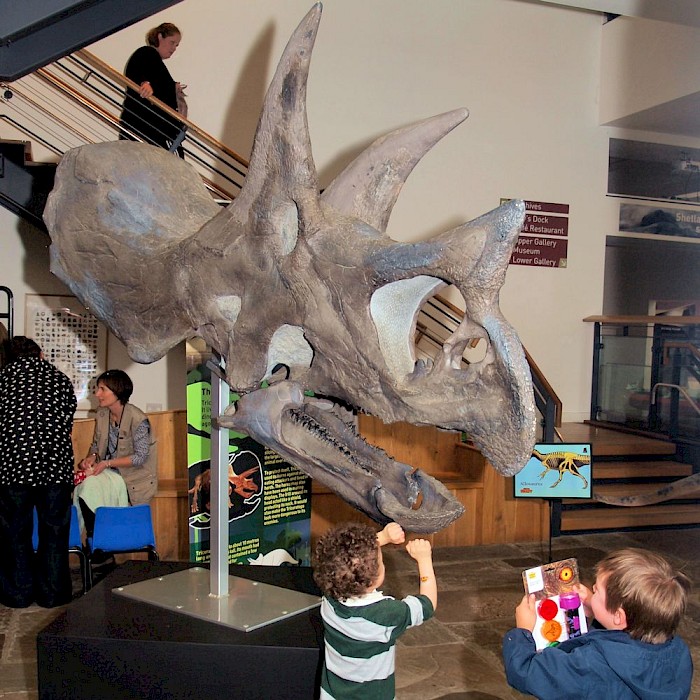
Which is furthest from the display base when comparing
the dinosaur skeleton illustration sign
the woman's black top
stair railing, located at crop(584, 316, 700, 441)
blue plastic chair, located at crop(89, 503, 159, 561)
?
stair railing, located at crop(584, 316, 700, 441)

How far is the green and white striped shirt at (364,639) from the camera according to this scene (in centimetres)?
260

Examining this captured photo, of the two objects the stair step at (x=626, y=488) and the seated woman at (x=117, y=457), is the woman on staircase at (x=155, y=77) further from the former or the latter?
the stair step at (x=626, y=488)

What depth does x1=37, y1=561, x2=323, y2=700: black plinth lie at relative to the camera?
2.83 meters

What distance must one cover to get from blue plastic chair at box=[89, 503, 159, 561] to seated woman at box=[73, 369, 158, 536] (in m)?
0.39

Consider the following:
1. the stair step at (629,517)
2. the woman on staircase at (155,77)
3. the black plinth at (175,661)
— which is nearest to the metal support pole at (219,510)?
the black plinth at (175,661)

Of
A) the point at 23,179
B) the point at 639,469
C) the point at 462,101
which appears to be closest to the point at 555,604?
the point at 23,179

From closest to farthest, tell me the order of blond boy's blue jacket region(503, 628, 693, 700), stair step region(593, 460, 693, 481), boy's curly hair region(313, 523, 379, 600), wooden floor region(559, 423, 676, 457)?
blond boy's blue jacket region(503, 628, 693, 700)
boy's curly hair region(313, 523, 379, 600)
stair step region(593, 460, 693, 481)
wooden floor region(559, 423, 676, 457)

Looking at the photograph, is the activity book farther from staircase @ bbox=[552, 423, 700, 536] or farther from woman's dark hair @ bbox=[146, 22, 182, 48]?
woman's dark hair @ bbox=[146, 22, 182, 48]

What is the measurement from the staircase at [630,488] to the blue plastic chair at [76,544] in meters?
3.94

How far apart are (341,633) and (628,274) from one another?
314 inches

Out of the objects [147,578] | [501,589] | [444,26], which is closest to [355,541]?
[147,578]

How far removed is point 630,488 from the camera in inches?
300

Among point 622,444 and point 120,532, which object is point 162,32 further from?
point 622,444

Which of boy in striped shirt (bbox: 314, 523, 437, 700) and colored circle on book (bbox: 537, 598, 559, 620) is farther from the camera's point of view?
boy in striped shirt (bbox: 314, 523, 437, 700)
